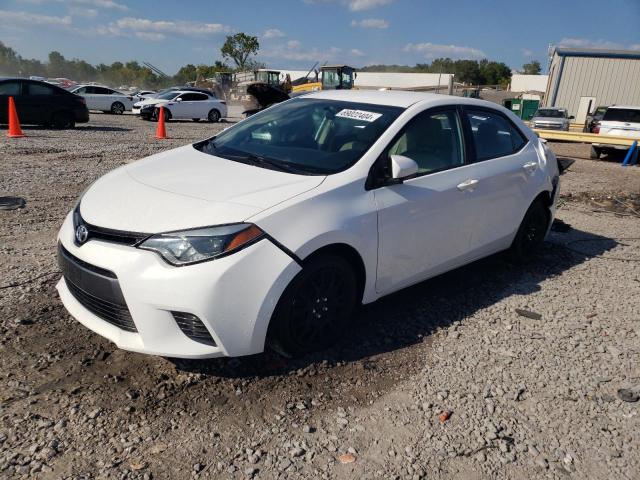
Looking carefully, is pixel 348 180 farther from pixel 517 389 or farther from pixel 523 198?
pixel 523 198

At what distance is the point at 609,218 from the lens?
773 centimetres

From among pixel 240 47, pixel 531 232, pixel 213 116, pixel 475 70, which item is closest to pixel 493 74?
pixel 475 70

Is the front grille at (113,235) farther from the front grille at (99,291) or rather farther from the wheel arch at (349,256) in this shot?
the wheel arch at (349,256)

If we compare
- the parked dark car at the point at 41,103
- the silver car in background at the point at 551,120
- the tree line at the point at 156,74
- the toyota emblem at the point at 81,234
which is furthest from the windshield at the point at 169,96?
the tree line at the point at 156,74

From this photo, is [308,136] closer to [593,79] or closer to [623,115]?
[623,115]

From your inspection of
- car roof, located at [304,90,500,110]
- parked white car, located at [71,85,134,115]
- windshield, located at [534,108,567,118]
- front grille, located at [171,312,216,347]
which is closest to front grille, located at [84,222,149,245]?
front grille, located at [171,312,216,347]

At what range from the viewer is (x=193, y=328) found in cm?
264

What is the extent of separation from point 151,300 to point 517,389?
2.23m

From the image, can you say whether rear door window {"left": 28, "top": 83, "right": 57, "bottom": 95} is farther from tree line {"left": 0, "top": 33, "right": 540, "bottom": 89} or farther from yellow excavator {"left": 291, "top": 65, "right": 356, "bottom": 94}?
tree line {"left": 0, "top": 33, "right": 540, "bottom": 89}

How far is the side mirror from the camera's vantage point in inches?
128

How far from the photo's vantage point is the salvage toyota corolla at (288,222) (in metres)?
2.61

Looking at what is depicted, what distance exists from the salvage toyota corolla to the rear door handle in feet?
0.04

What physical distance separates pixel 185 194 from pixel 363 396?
5.16 ft

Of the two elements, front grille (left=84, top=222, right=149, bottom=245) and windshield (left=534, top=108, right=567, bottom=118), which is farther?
windshield (left=534, top=108, right=567, bottom=118)
